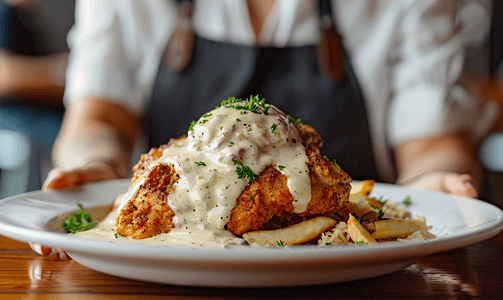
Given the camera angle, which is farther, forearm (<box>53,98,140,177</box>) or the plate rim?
forearm (<box>53,98,140,177</box>)

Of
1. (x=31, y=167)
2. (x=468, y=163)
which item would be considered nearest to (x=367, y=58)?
(x=468, y=163)

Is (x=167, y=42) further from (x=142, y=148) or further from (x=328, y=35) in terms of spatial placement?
(x=328, y=35)

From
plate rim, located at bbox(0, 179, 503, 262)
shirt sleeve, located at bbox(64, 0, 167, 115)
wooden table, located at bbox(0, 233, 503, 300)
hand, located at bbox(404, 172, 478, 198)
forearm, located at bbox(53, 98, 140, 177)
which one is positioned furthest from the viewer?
shirt sleeve, located at bbox(64, 0, 167, 115)

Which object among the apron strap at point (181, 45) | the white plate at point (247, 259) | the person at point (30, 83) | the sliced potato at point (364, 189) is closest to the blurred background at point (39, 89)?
the person at point (30, 83)

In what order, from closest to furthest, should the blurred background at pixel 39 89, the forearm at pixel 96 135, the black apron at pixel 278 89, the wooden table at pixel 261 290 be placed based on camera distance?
the wooden table at pixel 261 290 → the forearm at pixel 96 135 → the black apron at pixel 278 89 → the blurred background at pixel 39 89

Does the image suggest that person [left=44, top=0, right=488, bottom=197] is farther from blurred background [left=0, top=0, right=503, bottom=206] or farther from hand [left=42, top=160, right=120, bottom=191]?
blurred background [left=0, top=0, right=503, bottom=206]

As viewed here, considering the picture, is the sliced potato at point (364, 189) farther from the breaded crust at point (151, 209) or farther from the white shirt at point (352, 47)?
the white shirt at point (352, 47)

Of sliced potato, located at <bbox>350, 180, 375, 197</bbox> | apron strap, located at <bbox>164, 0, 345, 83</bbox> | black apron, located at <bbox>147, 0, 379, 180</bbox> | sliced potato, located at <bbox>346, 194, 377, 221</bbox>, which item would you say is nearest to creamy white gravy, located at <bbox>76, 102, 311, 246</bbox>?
sliced potato, located at <bbox>346, 194, 377, 221</bbox>

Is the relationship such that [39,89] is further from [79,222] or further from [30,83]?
[79,222]
